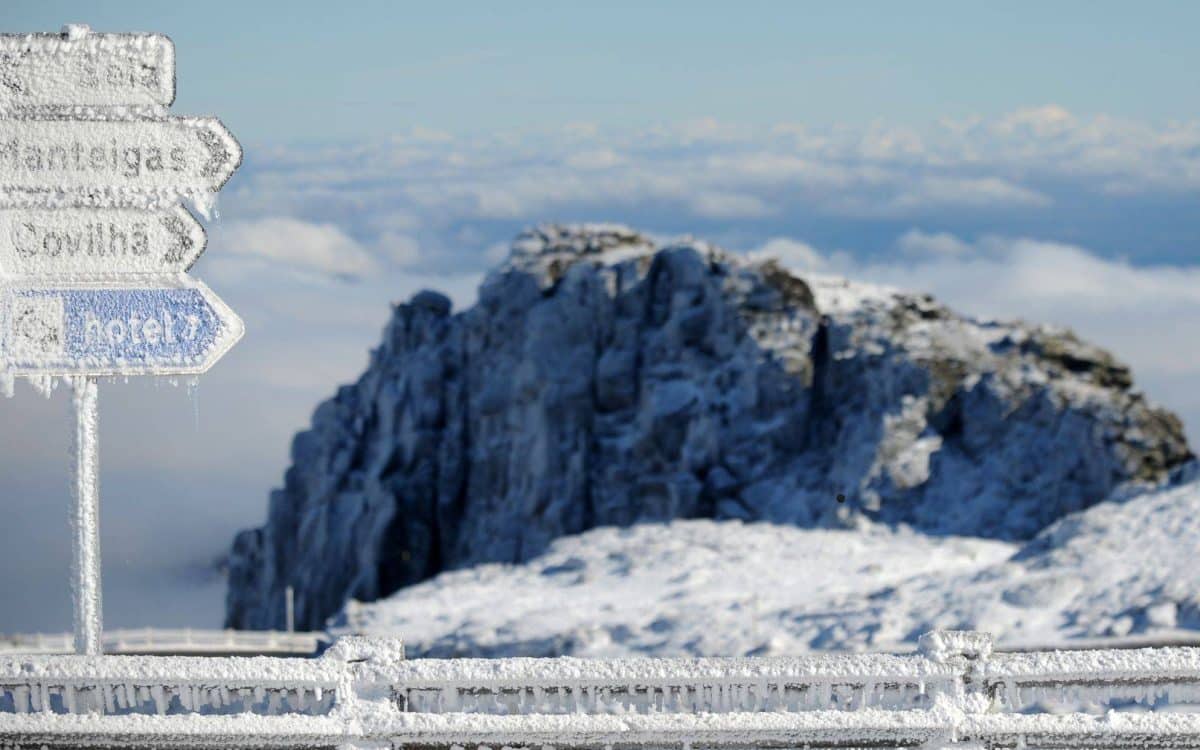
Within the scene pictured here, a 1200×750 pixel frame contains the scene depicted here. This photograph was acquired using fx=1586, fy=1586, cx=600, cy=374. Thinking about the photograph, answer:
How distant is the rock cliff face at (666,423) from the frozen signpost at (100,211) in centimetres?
4964

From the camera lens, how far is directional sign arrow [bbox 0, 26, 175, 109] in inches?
319

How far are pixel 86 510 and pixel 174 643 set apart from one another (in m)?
35.3

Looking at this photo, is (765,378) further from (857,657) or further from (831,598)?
(857,657)

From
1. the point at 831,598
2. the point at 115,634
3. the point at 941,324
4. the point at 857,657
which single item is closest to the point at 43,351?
the point at 857,657

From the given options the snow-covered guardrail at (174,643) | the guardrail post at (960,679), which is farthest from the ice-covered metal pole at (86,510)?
the snow-covered guardrail at (174,643)

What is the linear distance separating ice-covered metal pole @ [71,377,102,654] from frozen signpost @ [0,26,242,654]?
7cm

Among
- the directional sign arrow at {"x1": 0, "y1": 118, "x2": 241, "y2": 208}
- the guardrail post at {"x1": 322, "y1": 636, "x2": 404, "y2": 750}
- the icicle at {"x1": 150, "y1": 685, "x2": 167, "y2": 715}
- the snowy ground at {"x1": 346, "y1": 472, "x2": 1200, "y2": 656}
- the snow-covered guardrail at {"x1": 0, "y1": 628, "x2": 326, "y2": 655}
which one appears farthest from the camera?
the snow-covered guardrail at {"x1": 0, "y1": 628, "x2": 326, "y2": 655}

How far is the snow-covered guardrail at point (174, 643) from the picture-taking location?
131 ft

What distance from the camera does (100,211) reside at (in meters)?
8.12

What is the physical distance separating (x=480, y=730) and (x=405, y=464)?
69051mm

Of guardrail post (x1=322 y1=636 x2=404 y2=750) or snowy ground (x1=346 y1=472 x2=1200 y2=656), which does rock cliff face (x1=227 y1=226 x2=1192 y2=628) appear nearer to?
snowy ground (x1=346 y1=472 x2=1200 y2=656)

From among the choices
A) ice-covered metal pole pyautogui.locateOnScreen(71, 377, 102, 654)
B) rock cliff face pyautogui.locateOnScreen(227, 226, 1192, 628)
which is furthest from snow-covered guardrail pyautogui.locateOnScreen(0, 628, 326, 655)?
ice-covered metal pole pyautogui.locateOnScreen(71, 377, 102, 654)

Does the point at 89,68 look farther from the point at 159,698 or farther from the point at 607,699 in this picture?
the point at 607,699

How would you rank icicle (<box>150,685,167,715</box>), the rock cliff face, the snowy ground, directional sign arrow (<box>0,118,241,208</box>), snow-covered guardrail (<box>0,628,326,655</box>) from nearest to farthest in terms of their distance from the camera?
icicle (<box>150,685,167,715</box>)
directional sign arrow (<box>0,118,241,208</box>)
the snowy ground
snow-covered guardrail (<box>0,628,326,655</box>)
the rock cliff face
